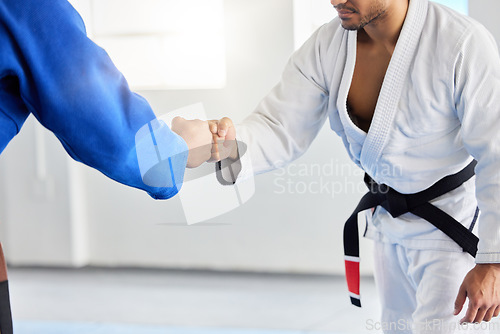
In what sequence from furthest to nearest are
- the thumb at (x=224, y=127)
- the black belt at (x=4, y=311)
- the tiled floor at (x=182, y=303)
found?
the tiled floor at (x=182, y=303) → the thumb at (x=224, y=127) → the black belt at (x=4, y=311)

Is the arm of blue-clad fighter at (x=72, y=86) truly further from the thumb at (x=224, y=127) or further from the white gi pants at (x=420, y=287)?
the white gi pants at (x=420, y=287)

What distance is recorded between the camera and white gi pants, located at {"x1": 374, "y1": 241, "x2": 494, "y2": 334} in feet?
5.62

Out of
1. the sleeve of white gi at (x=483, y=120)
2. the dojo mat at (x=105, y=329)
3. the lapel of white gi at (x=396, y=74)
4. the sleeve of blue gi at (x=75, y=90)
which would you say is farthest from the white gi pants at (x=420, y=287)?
the dojo mat at (x=105, y=329)

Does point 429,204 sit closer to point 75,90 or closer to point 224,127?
point 224,127

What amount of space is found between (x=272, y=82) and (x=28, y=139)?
1.69 meters

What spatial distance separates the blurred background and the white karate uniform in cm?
156

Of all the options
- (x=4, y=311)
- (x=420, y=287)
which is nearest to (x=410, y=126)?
(x=420, y=287)

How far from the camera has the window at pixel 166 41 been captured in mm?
3746

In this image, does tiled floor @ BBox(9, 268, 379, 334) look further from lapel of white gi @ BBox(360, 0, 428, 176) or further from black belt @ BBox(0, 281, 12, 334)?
black belt @ BBox(0, 281, 12, 334)

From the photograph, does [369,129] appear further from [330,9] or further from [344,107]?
[330,9]

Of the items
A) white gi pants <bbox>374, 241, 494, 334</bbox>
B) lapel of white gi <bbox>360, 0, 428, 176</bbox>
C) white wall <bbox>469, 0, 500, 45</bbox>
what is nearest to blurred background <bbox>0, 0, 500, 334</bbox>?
white wall <bbox>469, 0, 500, 45</bbox>

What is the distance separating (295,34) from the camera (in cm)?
353

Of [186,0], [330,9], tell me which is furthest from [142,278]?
[330,9]

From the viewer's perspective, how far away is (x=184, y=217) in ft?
13.1
